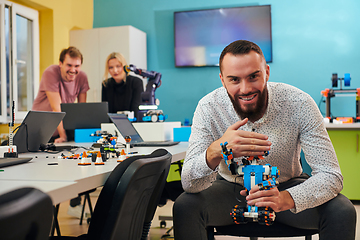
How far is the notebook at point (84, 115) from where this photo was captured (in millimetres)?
2637

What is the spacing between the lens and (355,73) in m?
4.34

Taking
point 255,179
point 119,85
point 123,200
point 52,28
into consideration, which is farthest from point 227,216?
point 52,28

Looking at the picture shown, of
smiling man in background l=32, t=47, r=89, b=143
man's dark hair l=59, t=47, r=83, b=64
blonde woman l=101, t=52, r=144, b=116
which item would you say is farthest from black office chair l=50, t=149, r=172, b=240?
blonde woman l=101, t=52, r=144, b=116

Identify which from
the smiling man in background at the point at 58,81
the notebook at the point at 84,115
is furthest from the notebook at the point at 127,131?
the smiling man in background at the point at 58,81

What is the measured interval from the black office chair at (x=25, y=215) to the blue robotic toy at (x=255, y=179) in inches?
27.8

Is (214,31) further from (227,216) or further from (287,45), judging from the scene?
(227,216)

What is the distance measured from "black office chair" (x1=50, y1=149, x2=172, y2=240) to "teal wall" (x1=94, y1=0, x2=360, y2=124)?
12.8 ft

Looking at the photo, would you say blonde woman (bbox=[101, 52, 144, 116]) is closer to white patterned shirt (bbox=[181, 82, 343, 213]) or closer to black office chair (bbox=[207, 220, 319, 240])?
white patterned shirt (bbox=[181, 82, 343, 213])

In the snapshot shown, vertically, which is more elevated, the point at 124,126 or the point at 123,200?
the point at 124,126

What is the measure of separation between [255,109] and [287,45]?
3.46 metres

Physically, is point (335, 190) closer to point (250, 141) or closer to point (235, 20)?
point (250, 141)

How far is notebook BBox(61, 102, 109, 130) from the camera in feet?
8.65

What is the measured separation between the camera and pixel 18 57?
4188 millimetres

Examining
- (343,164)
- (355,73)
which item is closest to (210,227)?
(343,164)
